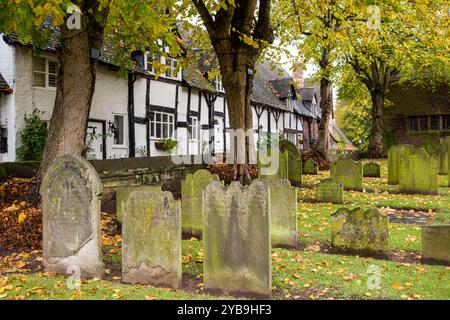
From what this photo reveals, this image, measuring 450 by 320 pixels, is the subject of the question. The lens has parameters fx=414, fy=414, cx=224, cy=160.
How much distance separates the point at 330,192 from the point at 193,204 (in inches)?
196

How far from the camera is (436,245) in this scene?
6445 millimetres

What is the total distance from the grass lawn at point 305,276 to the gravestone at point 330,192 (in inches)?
126

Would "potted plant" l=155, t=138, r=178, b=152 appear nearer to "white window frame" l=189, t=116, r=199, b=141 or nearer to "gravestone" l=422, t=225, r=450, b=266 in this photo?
"white window frame" l=189, t=116, r=199, b=141

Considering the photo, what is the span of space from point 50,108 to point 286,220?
12.0 m

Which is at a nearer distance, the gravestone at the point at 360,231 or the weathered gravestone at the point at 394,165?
the gravestone at the point at 360,231

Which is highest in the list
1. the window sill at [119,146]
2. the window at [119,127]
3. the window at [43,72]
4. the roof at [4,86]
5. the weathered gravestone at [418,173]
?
the window at [43,72]

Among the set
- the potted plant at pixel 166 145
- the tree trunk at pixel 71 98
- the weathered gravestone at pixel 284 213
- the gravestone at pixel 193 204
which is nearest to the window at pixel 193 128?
the potted plant at pixel 166 145

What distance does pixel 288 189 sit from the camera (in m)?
7.65

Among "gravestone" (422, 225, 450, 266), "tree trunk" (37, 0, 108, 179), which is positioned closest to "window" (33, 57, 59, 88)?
"tree trunk" (37, 0, 108, 179)

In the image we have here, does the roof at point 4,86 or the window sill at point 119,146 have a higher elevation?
the roof at point 4,86

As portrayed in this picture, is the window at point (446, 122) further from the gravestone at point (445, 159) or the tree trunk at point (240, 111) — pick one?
the tree trunk at point (240, 111)

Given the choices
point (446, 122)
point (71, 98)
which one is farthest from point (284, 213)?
point (446, 122)

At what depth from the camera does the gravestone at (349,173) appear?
13.8 m
